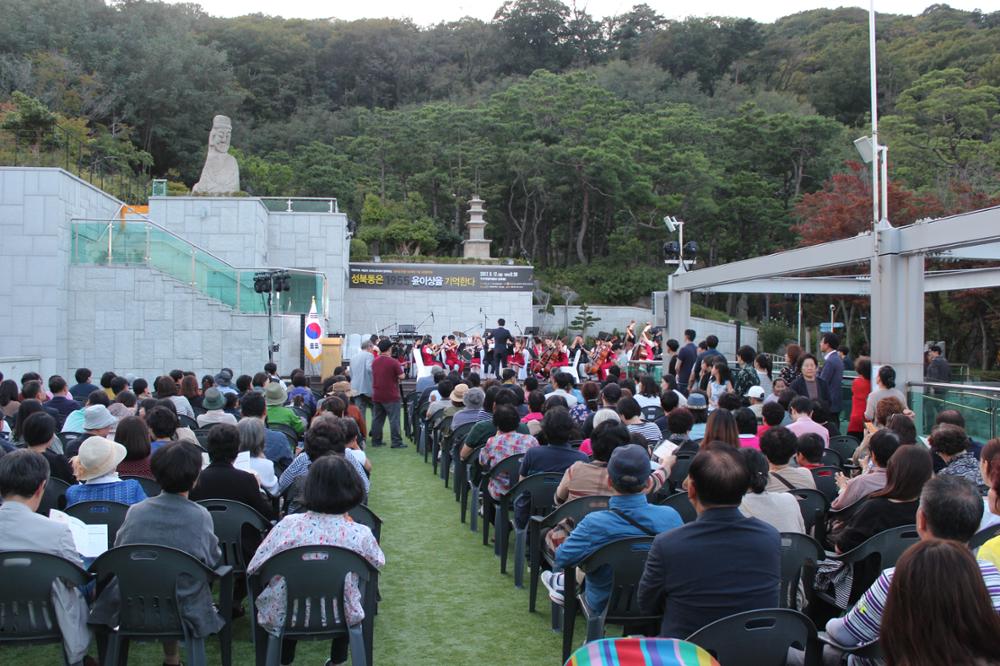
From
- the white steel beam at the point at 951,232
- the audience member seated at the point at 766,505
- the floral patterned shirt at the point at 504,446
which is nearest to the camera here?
the audience member seated at the point at 766,505

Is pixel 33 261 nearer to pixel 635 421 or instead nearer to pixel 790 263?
pixel 790 263

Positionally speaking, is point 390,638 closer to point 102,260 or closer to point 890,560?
point 890,560

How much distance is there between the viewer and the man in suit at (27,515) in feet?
11.2

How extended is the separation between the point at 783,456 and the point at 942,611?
2958 millimetres

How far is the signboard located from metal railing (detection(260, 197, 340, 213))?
17.4 feet

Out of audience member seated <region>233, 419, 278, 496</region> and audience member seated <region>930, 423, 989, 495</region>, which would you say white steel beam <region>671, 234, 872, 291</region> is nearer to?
audience member seated <region>930, 423, 989, 495</region>

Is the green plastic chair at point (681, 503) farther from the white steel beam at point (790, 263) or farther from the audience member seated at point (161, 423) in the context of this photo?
the white steel beam at point (790, 263)

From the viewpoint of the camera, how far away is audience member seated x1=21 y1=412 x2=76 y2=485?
192 inches

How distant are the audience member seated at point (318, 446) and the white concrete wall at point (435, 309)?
93.1ft

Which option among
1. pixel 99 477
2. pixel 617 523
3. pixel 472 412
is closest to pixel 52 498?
pixel 99 477

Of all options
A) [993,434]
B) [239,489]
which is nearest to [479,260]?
[993,434]

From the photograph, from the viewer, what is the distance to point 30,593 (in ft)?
10.9

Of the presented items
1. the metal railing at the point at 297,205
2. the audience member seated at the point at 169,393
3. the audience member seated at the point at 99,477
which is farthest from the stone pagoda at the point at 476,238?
the audience member seated at the point at 99,477

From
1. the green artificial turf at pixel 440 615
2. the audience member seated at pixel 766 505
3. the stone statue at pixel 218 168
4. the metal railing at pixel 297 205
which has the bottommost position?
the green artificial turf at pixel 440 615
